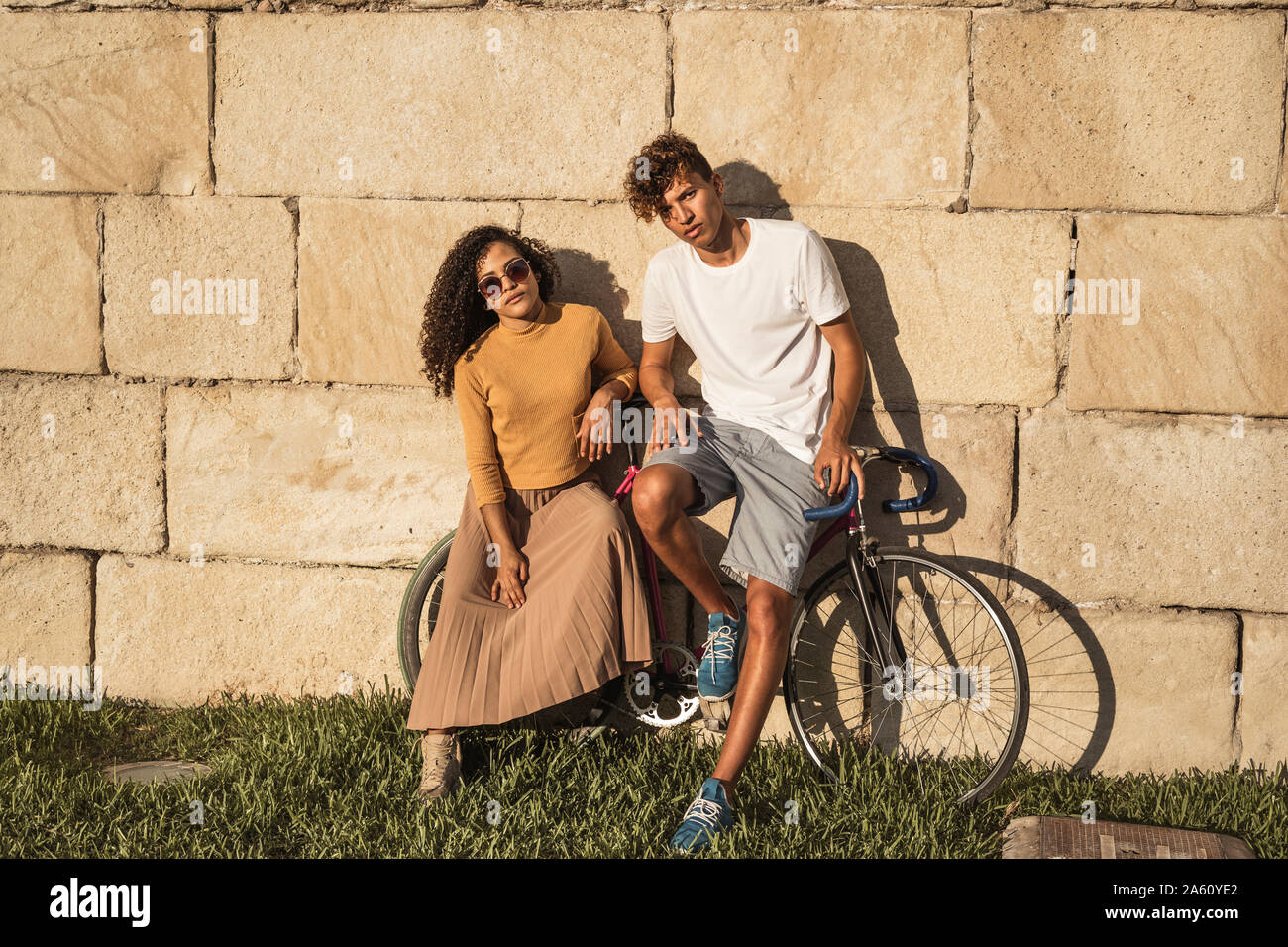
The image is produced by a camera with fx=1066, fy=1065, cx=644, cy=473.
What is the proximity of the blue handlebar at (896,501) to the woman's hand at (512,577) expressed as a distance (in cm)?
103

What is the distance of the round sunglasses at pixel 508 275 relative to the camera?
3.74 m

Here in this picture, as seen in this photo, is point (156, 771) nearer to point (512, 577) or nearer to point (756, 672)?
point (512, 577)

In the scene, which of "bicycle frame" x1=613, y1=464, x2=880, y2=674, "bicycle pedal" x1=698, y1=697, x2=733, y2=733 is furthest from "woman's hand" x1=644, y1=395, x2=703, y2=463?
"bicycle pedal" x1=698, y1=697, x2=733, y2=733

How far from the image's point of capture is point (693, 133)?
398cm

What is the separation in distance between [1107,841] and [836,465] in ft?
4.92

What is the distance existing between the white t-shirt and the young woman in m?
0.30

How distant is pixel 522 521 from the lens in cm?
391

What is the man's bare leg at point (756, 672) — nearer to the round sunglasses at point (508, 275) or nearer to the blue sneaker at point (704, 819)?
the blue sneaker at point (704, 819)

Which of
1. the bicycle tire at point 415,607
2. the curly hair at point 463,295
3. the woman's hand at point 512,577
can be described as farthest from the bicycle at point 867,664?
the curly hair at point 463,295

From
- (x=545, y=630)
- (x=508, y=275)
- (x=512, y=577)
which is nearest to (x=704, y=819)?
(x=545, y=630)

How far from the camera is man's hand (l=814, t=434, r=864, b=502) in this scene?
362 centimetres

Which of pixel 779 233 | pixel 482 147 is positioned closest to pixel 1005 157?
pixel 779 233

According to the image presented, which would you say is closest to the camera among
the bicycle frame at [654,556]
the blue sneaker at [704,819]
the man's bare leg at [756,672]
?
the blue sneaker at [704,819]

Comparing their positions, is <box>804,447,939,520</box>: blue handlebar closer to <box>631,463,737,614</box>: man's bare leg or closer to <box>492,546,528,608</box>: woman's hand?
<box>631,463,737,614</box>: man's bare leg
